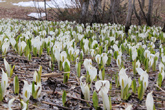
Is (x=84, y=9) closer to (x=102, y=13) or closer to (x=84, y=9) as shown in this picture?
(x=84, y=9)

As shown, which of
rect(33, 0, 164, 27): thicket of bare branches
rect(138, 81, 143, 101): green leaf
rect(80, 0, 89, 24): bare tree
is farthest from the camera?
rect(80, 0, 89, 24): bare tree

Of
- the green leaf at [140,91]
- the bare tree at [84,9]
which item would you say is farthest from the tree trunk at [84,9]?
the green leaf at [140,91]

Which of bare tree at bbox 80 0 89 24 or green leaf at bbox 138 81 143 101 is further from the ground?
bare tree at bbox 80 0 89 24

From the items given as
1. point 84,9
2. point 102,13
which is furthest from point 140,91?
point 102,13

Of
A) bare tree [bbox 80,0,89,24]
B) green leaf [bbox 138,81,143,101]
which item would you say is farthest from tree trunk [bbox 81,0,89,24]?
green leaf [bbox 138,81,143,101]

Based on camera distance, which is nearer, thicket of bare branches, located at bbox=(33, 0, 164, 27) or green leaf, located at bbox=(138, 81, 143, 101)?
Result: green leaf, located at bbox=(138, 81, 143, 101)

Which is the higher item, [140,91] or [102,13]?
[102,13]

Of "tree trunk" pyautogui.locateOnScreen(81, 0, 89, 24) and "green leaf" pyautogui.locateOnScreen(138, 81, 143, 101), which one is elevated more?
"tree trunk" pyautogui.locateOnScreen(81, 0, 89, 24)

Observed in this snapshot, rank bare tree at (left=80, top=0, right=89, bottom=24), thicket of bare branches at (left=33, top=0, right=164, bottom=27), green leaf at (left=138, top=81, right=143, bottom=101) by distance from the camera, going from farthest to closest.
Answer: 1. bare tree at (left=80, top=0, right=89, bottom=24)
2. thicket of bare branches at (left=33, top=0, right=164, bottom=27)
3. green leaf at (left=138, top=81, right=143, bottom=101)

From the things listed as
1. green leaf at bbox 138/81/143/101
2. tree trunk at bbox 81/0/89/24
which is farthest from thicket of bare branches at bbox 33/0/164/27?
green leaf at bbox 138/81/143/101

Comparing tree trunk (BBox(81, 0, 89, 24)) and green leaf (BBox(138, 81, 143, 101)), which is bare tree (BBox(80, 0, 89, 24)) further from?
green leaf (BBox(138, 81, 143, 101))

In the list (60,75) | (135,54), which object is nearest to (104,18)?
(135,54)

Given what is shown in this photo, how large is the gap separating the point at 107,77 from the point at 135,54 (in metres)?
0.67

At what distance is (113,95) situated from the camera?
→ 5.07ft
